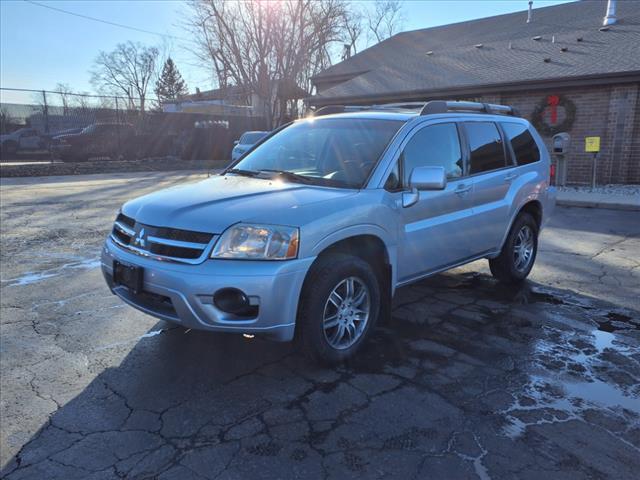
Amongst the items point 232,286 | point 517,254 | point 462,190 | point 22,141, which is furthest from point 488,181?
point 22,141

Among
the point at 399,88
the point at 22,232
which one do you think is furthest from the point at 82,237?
the point at 399,88

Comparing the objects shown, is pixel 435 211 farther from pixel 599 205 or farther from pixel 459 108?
pixel 599 205

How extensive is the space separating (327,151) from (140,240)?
174 cm

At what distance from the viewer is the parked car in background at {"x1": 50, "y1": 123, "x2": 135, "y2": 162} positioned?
21.6 m

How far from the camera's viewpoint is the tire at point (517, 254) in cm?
539

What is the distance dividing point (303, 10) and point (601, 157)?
20955 millimetres

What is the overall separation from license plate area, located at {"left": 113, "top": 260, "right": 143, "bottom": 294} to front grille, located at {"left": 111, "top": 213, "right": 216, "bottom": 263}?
0.40 ft

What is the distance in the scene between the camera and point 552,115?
1503 centimetres

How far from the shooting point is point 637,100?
44.4 feet

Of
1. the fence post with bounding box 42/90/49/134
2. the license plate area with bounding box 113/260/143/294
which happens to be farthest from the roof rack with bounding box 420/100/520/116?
the fence post with bounding box 42/90/49/134

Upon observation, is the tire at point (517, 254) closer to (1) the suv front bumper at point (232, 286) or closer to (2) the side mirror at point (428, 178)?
(2) the side mirror at point (428, 178)

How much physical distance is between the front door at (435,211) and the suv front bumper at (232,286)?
45.6 inches

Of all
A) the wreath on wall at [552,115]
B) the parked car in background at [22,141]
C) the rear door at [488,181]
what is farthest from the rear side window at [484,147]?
the parked car in background at [22,141]

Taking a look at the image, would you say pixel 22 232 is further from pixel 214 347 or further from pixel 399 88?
pixel 399 88
